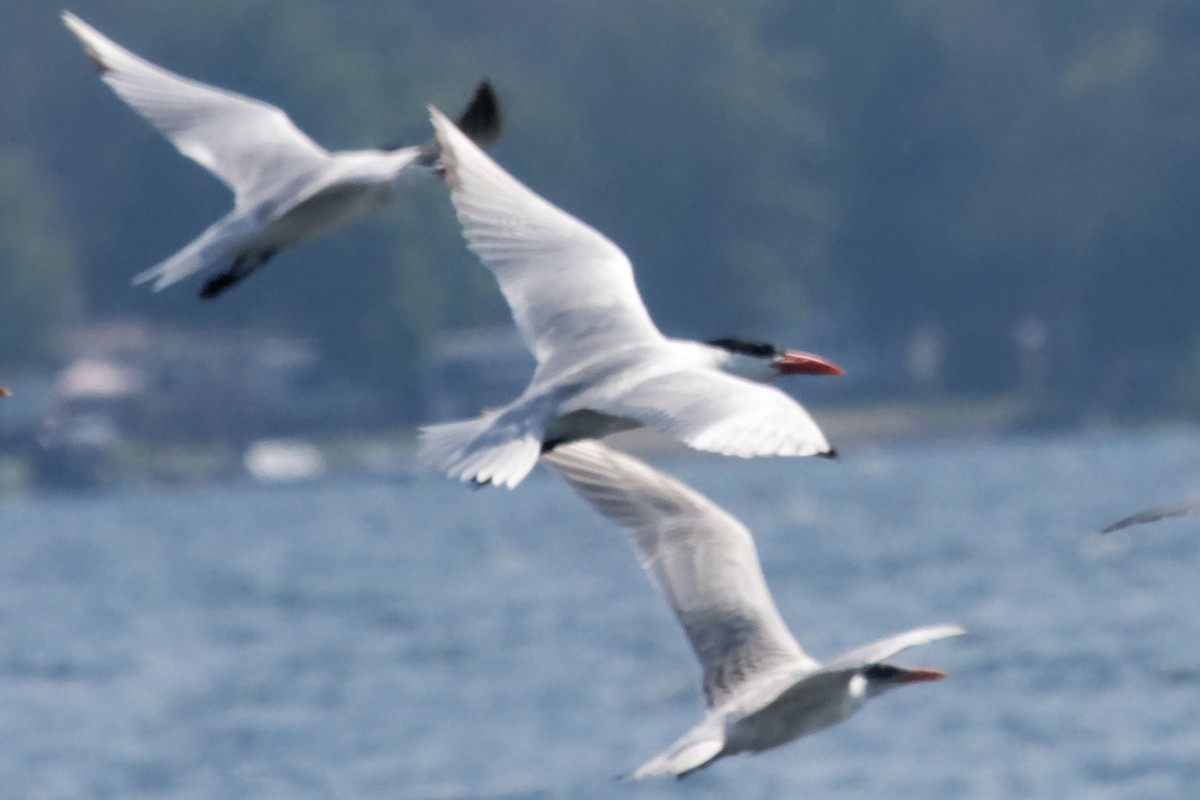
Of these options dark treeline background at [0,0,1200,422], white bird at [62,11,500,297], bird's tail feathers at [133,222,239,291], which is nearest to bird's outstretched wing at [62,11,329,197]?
white bird at [62,11,500,297]

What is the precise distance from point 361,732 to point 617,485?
44.5 feet

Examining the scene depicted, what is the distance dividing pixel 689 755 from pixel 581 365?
118 centimetres

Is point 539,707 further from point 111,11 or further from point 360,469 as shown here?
point 111,11

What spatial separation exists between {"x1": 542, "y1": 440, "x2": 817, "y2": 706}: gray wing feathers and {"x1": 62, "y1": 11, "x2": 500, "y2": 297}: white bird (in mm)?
946

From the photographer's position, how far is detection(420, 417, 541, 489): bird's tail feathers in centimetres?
791

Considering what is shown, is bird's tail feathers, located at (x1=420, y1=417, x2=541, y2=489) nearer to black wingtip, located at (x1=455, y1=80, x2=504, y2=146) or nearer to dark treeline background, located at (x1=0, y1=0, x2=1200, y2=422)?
black wingtip, located at (x1=455, y1=80, x2=504, y2=146)

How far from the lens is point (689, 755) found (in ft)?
26.5

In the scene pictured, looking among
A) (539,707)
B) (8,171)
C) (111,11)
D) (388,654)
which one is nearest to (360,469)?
(8,171)

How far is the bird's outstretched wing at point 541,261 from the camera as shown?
8.98 metres

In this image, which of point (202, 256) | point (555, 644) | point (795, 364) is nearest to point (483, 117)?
point (202, 256)

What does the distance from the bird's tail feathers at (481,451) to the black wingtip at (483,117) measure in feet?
3.66

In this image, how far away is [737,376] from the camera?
876 centimetres

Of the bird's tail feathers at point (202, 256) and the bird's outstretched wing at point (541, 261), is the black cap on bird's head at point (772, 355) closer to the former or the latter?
the bird's outstretched wing at point (541, 261)

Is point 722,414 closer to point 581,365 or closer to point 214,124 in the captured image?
point 581,365
